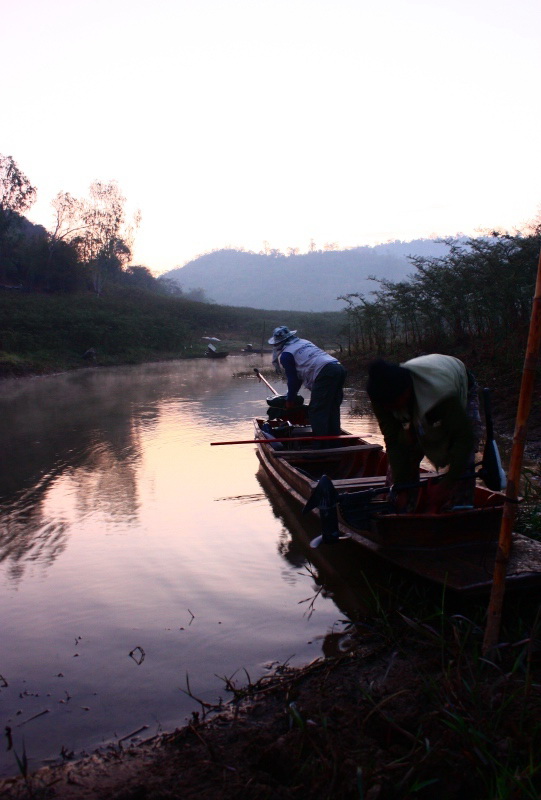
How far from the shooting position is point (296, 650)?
3.57m

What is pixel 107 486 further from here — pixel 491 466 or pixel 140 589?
pixel 491 466

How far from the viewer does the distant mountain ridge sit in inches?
5197

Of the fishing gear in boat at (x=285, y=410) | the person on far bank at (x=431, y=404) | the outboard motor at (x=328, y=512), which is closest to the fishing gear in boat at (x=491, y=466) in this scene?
the person on far bank at (x=431, y=404)

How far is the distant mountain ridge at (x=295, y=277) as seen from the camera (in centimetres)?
13200

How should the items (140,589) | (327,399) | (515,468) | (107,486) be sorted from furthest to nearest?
(107,486) < (327,399) < (140,589) < (515,468)

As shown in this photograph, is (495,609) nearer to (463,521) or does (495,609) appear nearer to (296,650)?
(463,521)

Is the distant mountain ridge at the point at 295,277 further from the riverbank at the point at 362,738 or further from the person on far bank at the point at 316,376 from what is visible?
the riverbank at the point at 362,738

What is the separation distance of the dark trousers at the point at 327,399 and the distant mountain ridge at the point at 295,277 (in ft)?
385

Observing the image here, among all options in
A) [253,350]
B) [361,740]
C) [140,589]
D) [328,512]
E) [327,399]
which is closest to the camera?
[361,740]

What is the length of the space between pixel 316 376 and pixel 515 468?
422 centimetres

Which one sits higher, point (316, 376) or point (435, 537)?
point (316, 376)

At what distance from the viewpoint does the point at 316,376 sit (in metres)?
6.79

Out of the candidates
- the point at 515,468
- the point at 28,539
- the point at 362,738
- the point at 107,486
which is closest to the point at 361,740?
the point at 362,738

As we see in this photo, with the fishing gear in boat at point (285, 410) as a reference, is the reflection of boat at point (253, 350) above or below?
above
